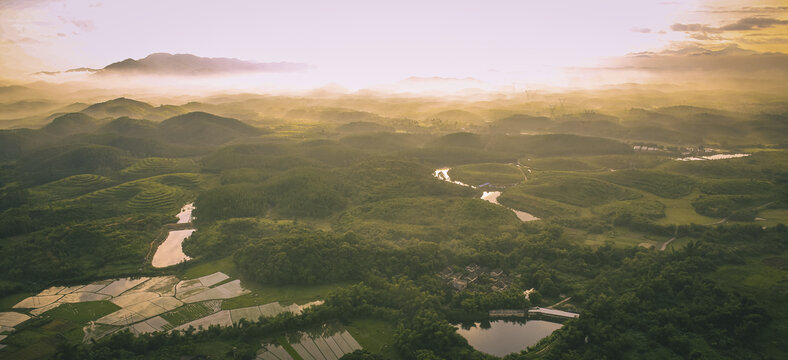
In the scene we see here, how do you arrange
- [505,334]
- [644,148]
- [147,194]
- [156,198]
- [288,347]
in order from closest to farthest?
[288,347] < [505,334] < [156,198] < [147,194] < [644,148]

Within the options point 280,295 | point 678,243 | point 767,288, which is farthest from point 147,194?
point 767,288

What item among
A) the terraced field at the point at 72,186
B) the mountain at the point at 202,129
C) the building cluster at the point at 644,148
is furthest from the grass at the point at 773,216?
the mountain at the point at 202,129

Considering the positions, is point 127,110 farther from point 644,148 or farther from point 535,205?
point 644,148

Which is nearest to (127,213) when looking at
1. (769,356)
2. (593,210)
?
(593,210)

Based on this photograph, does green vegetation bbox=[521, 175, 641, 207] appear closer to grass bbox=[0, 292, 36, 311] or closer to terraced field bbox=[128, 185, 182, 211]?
terraced field bbox=[128, 185, 182, 211]

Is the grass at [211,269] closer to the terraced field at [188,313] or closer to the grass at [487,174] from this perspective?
the terraced field at [188,313]

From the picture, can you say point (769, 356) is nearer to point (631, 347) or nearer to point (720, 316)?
point (720, 316)
